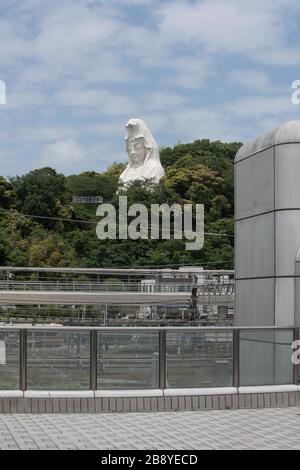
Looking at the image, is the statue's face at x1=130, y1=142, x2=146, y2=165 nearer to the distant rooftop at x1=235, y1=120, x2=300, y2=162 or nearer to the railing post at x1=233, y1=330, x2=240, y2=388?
the distant rooftop at x1=235, y1=120, x2=300, y2=162

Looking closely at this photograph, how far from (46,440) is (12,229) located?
5866 centimetres

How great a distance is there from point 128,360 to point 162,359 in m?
0.45

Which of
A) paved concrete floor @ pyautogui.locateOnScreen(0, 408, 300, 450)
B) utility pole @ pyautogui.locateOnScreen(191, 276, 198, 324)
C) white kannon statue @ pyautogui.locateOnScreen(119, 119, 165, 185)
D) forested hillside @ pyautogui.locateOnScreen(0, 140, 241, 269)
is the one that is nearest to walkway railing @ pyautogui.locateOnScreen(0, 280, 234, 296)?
utility pole @ pyautogui.locateOnScreen(191, 276, 198, 324)

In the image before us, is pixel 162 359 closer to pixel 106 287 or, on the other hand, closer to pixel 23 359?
pixel 23 359

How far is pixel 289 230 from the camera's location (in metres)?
12.6

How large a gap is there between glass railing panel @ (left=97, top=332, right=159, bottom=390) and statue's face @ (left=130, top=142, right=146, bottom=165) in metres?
85.5

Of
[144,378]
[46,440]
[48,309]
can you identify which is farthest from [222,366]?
[48,309]

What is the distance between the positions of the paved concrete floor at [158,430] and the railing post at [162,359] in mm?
508

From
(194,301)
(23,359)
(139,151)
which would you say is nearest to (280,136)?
(23,359)

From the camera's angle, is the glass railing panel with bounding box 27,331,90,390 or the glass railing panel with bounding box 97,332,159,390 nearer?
the glass railing panel with bounding box 27,331,90,390

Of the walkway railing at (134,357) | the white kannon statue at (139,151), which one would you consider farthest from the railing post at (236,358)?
the white kannon statue at (139,151)

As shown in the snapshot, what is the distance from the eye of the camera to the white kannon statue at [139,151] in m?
94.2

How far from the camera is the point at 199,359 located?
11.1m

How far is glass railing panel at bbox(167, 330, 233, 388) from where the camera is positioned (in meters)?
11.0
